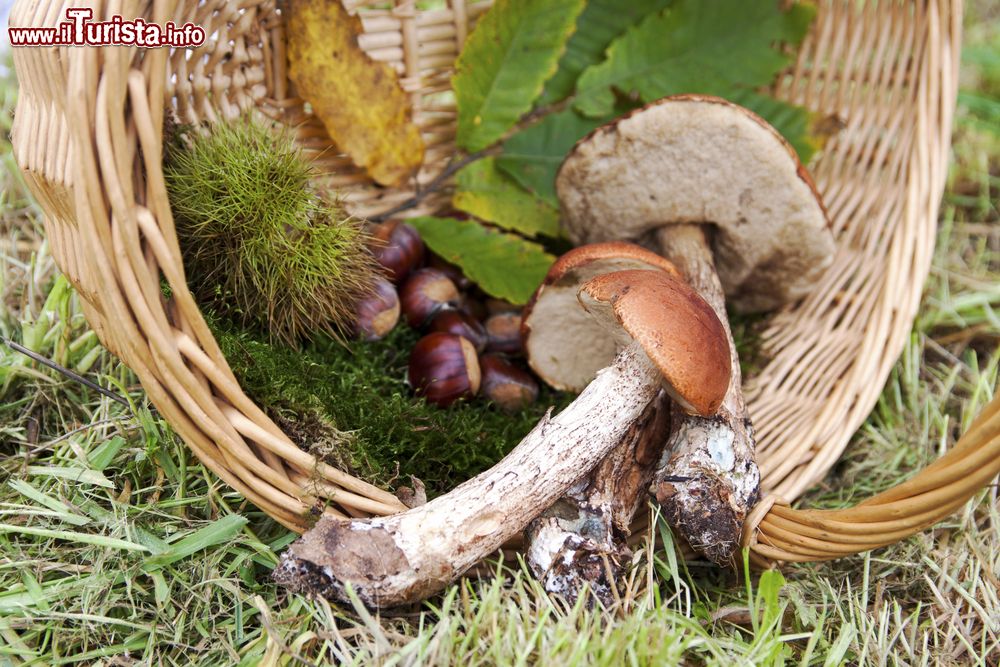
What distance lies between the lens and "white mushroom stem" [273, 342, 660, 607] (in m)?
1.51

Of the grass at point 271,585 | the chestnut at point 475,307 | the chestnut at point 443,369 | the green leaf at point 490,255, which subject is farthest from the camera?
the chestnut at point 475,307

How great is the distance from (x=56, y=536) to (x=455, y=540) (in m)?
0.96

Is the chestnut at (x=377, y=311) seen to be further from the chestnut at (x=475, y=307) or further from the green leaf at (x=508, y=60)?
the green leaf at (x=508, y=60)

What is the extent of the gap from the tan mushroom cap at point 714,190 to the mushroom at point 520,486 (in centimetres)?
47

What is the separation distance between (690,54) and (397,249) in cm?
125

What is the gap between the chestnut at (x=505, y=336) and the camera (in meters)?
2.48

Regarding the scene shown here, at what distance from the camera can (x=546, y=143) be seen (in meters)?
2.63

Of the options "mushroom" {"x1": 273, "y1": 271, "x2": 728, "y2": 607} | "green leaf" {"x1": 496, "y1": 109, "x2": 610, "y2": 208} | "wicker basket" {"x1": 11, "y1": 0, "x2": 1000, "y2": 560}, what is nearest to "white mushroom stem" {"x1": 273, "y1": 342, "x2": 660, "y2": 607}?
"mushroom" {"x1": 273, "y1": 271, "x2": 728, "y2": 607}

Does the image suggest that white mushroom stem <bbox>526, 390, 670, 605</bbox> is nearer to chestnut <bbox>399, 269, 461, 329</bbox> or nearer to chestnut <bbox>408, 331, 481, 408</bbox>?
chestnut <bbox>408, 331, 481, 408</bbox>

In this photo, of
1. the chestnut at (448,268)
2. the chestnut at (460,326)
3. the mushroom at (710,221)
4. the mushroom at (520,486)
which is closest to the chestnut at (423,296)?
the chestnut at (460,326)

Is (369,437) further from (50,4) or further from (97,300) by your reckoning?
(50,4)

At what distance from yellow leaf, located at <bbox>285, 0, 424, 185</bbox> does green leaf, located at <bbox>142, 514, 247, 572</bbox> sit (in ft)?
3.92

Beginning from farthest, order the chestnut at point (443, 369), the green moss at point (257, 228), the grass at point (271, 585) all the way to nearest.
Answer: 1. the chestnut at point (443, 369)
2. the green moss at point (257, 228)
3. the grass at point (271, 585)

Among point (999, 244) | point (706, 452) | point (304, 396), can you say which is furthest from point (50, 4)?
point (999, 244)
